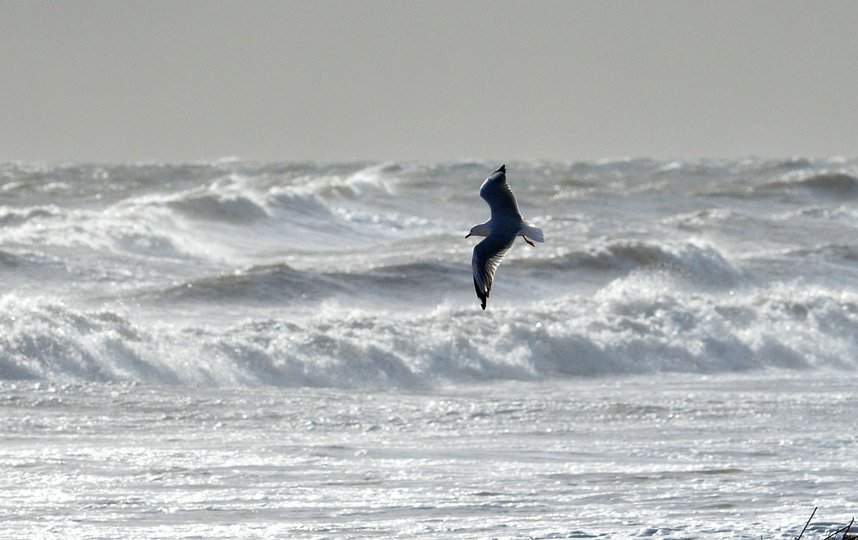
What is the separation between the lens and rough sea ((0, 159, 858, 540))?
7.73 meters

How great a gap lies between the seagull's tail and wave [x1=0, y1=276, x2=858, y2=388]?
5.17 metres

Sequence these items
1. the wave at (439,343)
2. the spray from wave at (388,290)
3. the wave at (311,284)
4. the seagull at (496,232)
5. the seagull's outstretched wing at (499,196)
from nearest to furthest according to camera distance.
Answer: the seagull at (496,232) < the seagull's outstretched wing at (499,196) < the wave at (439,343) < the spray from wave at (388,290) < the wave at (311,284)

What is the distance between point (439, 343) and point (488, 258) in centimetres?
656

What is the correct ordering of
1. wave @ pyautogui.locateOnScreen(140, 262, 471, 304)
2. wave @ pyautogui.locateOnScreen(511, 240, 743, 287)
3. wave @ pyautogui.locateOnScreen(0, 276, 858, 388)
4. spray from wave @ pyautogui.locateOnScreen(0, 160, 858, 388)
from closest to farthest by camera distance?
wave @ pyautogui.locateOnScreen(0, 276, 858, 388), spray from wave @ pyautogui.locateOnScreen(0, 160, 858, 388), wave @ pyautogui.locateOnScreen(140, 262, 471, 304), wave @ pyautogui.locateOnScreen(511, 240, 743, 287)

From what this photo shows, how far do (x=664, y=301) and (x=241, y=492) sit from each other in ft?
28.5

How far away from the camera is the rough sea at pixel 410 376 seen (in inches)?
304

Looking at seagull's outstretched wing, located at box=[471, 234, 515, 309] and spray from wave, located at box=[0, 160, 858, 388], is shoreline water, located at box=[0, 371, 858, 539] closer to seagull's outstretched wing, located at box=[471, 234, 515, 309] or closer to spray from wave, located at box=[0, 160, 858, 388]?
spray from wave, located at box=[0, 160, 858, 388]

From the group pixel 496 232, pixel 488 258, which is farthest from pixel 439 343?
pixel 488 258

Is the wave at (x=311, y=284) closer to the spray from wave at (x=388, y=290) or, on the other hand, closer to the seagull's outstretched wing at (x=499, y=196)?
the spray from wave at (x=388, y=290)

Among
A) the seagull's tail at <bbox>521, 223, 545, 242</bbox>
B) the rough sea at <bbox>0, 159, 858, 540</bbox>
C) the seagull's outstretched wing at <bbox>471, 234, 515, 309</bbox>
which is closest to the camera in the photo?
the seagull's outstretched wing at <bbox>471, 234, 515, 309</bbox>

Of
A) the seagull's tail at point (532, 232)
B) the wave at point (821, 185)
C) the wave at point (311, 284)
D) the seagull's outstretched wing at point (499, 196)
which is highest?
the wave at point (821, 185)

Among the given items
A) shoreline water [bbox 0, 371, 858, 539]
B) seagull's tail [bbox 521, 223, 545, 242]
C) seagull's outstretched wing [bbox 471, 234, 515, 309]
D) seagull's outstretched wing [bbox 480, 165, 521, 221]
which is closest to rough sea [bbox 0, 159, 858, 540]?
shoreline water [bbox 0, 371, 858, 539]

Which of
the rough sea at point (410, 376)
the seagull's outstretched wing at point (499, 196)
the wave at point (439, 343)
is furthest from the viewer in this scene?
the wave at point (439, 343)

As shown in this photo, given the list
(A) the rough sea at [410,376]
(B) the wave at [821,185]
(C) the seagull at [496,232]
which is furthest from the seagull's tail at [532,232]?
(B) the wave at [821,185]
